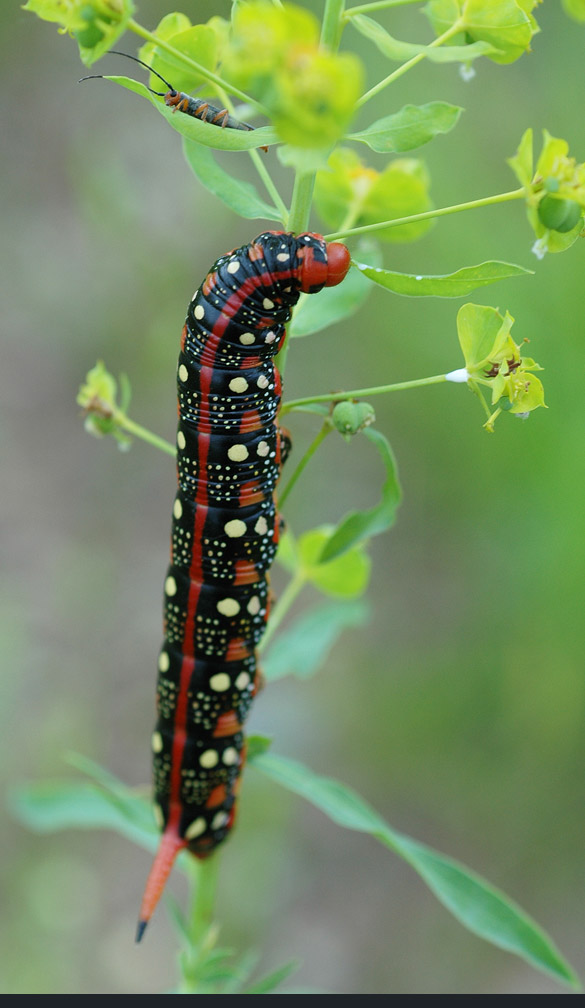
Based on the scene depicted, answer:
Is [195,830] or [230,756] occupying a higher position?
[230,756]

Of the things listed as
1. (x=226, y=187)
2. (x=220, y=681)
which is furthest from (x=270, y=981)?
(x=226, y=187)

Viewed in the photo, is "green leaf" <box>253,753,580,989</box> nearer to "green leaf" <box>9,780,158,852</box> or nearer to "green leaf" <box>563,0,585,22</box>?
"green leaf" <box>9,780,158,852</box>

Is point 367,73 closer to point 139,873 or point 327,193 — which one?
point 327,193

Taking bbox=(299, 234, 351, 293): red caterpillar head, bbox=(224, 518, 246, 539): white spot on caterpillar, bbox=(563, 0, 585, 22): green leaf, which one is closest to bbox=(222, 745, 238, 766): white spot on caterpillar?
bbox=(224, 518, 246, 539): white spot on caterpillar

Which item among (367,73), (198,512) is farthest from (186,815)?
(367,73)

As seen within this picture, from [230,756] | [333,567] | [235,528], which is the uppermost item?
[235,528]

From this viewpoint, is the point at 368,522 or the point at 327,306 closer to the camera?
the point at 368,522

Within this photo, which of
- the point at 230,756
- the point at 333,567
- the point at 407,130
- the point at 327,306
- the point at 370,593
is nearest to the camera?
the point at 407,130

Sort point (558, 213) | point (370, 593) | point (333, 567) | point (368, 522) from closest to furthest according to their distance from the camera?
point (558, 213)
point (368, 522)
point (333, 567)
point (370, 593)

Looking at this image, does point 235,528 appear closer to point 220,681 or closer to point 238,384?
point 238,384
